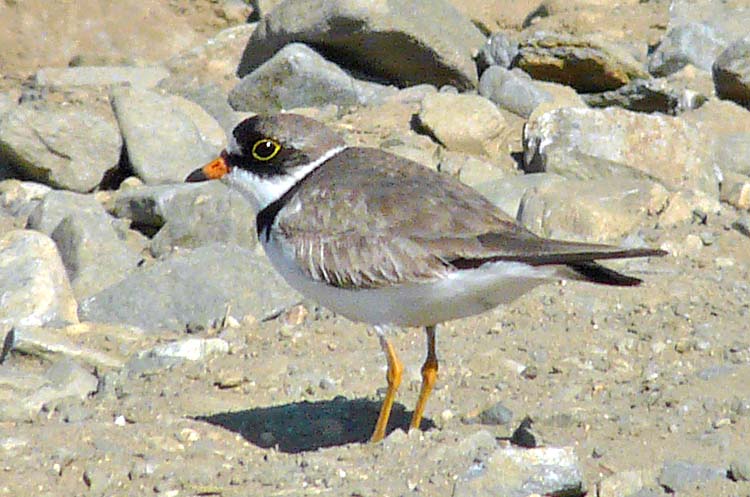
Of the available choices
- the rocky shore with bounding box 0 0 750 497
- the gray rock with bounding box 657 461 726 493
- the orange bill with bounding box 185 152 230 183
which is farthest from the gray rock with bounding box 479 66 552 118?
the gray rock with bounding box 657 461 726 493

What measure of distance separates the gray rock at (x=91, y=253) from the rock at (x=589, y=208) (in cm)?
225

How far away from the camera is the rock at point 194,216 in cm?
806

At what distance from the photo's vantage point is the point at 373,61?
33.7 ft

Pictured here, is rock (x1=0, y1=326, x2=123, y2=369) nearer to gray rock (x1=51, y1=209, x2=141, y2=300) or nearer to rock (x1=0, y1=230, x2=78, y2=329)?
rock (x1=0, y1=230, x2=78, y2=329)

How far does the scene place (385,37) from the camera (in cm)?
995

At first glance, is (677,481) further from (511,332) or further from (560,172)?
(560,172)

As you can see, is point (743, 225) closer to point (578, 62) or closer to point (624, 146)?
point (624, 146)

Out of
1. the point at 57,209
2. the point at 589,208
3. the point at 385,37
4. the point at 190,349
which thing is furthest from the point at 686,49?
the point at 190,349

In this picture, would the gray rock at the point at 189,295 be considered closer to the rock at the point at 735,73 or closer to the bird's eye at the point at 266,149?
the bird's eye at the point at 266,149

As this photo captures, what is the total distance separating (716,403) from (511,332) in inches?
54.6

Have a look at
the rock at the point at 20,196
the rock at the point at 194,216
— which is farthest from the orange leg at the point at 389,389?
the rock at the point at 20,196

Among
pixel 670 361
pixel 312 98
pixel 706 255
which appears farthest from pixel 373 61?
pixel 670 361

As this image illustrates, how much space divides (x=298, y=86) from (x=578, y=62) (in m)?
2.00

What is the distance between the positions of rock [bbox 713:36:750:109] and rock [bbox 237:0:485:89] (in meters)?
1.76
